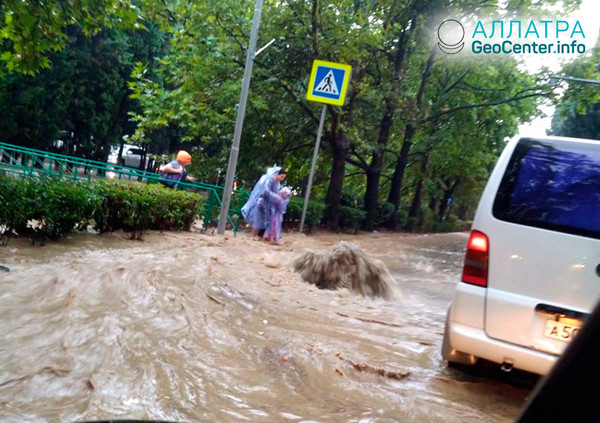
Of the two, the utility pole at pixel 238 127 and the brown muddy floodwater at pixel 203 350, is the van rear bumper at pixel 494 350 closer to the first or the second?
the brown muddy floodwater at pixel 203 350

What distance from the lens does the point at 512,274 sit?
12.9ft

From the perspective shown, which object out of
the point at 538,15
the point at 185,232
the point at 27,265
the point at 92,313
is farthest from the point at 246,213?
the point at 538,15

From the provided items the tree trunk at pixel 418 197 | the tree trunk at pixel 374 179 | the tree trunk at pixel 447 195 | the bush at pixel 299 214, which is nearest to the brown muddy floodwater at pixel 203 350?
the bush at pixel 299 214

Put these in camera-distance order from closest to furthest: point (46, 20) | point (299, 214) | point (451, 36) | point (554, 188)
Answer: point (554, 188), point (46, 20), point (299, 214), point (451, 36)

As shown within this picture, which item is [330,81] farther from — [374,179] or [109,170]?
[374,179]

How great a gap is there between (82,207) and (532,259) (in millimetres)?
6207

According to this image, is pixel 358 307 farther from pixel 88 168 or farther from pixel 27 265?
pixel 88 168

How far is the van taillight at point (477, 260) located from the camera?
4.04 m

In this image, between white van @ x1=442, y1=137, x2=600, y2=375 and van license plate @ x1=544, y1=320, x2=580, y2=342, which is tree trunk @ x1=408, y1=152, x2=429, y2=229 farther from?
van license plate @ x1=544, y1=320, x2=580, y2=342

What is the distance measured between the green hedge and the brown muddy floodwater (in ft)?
1.09

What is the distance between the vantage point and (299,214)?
16.7 meters

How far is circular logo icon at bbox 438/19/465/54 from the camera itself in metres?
17.3

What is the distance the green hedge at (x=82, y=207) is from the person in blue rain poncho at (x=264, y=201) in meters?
1.82

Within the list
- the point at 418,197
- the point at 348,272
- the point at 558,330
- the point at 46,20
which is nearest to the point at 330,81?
the point at 348,272
